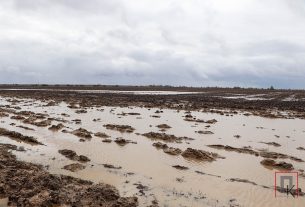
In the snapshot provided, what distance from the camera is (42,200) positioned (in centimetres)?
833

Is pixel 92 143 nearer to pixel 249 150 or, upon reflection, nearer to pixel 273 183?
pixel 249 150

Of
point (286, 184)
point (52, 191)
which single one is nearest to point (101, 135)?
point (52, 191)

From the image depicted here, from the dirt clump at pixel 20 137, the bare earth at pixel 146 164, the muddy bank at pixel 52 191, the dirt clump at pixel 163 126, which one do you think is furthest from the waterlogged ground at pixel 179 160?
the muddy bank at pixel 52 191

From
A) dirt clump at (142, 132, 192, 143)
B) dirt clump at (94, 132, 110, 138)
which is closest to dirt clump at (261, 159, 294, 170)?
dirt clump at (142, 132, 192, 143)

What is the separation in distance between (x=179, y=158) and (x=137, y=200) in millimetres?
5076

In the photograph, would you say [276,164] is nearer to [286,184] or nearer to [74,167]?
[286,184]

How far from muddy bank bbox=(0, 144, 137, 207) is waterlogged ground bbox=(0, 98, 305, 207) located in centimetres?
68

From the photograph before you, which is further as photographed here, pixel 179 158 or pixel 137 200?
pixel 179 158

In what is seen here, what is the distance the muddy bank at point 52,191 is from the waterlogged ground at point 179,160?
26.6 inches

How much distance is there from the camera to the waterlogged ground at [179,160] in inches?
384

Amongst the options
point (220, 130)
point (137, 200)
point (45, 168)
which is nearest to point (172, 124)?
point (220, 130)

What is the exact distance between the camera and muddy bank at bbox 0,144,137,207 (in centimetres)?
842

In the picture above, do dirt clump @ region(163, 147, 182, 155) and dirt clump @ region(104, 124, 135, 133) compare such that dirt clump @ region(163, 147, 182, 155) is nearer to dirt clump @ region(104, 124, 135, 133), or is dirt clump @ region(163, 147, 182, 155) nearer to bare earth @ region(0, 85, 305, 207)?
bare earth @ region(0, 85, 305, 207)

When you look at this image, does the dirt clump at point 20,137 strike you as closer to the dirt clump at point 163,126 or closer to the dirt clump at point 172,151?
the dirt clump at point 172,151
